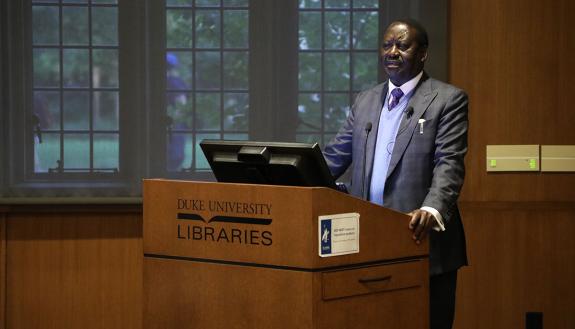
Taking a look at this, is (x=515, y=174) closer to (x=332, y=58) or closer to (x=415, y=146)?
(x=332, y=58)

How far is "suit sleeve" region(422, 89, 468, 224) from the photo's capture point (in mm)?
2754

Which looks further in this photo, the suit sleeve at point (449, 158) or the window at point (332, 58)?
the window at point (332, 58)

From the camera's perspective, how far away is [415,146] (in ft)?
9.57

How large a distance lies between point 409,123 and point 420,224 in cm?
46

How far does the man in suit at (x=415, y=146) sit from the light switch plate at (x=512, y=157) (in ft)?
4.65

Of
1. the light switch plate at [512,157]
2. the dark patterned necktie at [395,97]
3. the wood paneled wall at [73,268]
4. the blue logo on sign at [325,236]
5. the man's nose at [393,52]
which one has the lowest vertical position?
the wood paneled wall at [73,268]

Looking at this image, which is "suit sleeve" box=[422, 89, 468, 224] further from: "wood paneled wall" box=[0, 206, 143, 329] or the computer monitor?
"wood paneled wall" box=[0, 206, 143, 329]

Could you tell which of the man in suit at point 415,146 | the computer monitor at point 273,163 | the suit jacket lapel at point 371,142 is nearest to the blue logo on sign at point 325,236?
the computer monitor at point 273,163

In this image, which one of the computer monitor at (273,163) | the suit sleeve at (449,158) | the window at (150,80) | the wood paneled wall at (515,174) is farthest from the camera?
the wood paneled wall at (515,174)

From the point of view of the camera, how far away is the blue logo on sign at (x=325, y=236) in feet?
7.47

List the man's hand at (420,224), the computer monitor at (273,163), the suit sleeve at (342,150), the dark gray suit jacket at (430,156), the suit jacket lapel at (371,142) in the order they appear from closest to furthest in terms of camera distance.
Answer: the computer monitor at (273,163), the man's hand at (420,224), the dark gray suit jacket at (430,156), the suit jacket lapel at (371,142), the suit sleeve at (342,150)

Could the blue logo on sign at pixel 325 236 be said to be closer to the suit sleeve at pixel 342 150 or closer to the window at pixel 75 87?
the suit sleeve at pixel 342 150

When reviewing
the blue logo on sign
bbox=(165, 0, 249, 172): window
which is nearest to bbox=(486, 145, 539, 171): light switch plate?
bbox=(165, 0, 249, 172): window

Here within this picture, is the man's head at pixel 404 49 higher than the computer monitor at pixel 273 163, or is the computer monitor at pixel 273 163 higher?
the man's head at pixel 404 49
